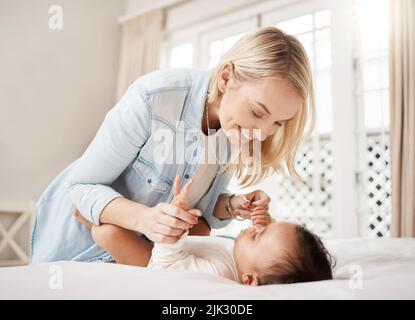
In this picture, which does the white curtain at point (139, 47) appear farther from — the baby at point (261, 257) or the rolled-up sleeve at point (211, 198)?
the baby at point (261, 257)

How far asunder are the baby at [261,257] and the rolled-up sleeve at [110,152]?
0.22 m

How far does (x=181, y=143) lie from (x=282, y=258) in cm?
45

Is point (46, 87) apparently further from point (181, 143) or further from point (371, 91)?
point (181, 143)

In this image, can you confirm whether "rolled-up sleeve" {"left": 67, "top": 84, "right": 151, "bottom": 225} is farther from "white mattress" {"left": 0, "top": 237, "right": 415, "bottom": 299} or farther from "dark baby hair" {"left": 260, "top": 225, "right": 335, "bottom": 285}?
"dark baby hair" {"left": 260, "top": 225, "right": 335, "bottom": 285}

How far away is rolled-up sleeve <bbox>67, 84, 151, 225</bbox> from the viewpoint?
0.95 metres

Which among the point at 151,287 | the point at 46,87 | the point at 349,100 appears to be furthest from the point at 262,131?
the point at 46,87

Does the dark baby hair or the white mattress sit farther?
the dark baby hair

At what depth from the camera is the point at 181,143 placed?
108 cm

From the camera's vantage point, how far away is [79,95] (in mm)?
3691

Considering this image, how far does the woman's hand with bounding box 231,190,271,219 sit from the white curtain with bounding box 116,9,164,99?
111 inches

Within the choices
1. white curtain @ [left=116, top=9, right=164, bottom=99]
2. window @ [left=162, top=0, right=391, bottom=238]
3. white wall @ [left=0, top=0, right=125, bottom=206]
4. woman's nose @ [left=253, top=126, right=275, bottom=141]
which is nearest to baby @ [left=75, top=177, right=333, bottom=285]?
woman's nose @ [left=253, top=126, right=275, bottom=141]

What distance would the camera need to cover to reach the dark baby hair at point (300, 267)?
75 cm

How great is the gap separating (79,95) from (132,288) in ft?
11.3

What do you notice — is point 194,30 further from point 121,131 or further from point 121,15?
point 121,131
